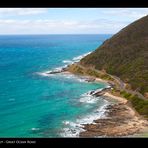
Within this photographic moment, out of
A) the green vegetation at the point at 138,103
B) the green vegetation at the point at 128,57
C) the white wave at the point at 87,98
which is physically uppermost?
the green vegetation at the point at 128,57

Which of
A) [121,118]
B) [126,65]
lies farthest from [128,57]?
[121,118]

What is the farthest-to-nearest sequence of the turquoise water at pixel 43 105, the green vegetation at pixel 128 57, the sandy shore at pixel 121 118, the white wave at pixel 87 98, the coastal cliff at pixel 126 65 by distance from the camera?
the green vegetation at pixel 128 57
the coastal cliff at pixel 126 65
the white wave at pixel 87 98
the sandy shore at pixel 121 118
the turquoise water at pixel 43 105

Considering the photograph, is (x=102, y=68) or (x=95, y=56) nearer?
(x=102, y=68)

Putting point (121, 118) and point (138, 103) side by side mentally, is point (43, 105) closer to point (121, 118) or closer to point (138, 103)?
point (121, 118)

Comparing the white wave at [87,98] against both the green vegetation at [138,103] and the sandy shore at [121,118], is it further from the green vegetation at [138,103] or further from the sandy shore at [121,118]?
the green vegetation at [138,103]

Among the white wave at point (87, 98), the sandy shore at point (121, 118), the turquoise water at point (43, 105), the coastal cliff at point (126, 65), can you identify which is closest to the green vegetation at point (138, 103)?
the coastal cliff at point (126, 65)
